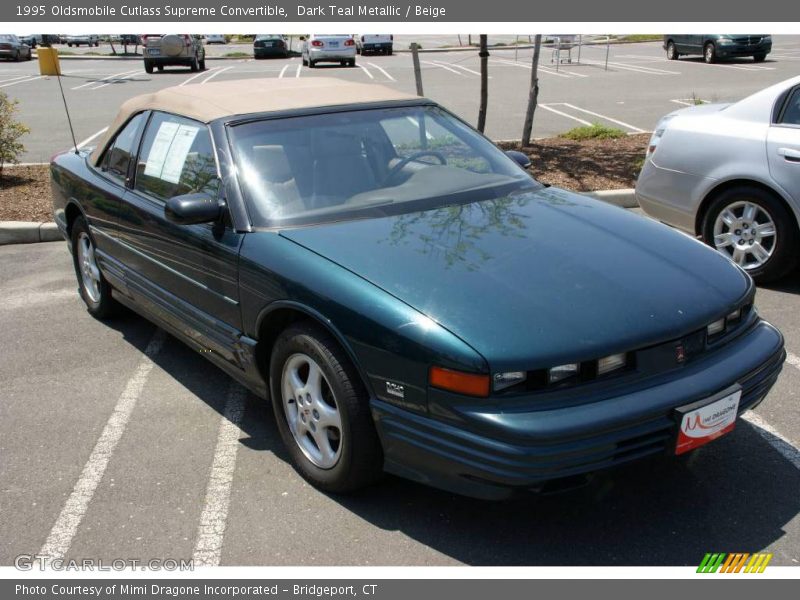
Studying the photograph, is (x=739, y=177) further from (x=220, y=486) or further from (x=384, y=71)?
(x=384, y=71)

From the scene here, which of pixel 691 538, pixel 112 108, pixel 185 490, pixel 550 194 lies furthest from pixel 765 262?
pixel 112 108

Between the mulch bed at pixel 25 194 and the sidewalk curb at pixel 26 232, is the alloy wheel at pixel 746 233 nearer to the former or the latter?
the sidewalk curb at pixel 26 232

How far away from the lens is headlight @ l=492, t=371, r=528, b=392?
2.87 meters

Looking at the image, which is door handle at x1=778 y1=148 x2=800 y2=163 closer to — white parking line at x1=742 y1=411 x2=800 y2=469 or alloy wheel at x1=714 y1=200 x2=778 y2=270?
alloy wheel at x1=714 y1=200 x2=778 y2=270

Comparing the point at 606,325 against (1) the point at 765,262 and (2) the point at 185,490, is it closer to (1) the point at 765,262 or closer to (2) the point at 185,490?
(2) the point at 185,490

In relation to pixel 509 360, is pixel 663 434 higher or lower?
lower

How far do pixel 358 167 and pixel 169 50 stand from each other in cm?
2795

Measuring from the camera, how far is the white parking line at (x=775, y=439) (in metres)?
3.72

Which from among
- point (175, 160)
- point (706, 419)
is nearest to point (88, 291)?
point (175, 160)

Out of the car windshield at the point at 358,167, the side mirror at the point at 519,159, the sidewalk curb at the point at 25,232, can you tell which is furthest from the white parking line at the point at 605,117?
the car windshield at the point at 358,167

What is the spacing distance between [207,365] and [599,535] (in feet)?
9.06

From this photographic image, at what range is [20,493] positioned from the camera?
375 centimetres

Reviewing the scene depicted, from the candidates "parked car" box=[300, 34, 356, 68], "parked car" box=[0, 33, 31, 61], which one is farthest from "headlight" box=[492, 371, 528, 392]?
"parked car" box=[0, 33, 31, 61]

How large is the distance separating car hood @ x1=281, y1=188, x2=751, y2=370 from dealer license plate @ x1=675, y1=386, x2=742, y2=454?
10.8 inches
